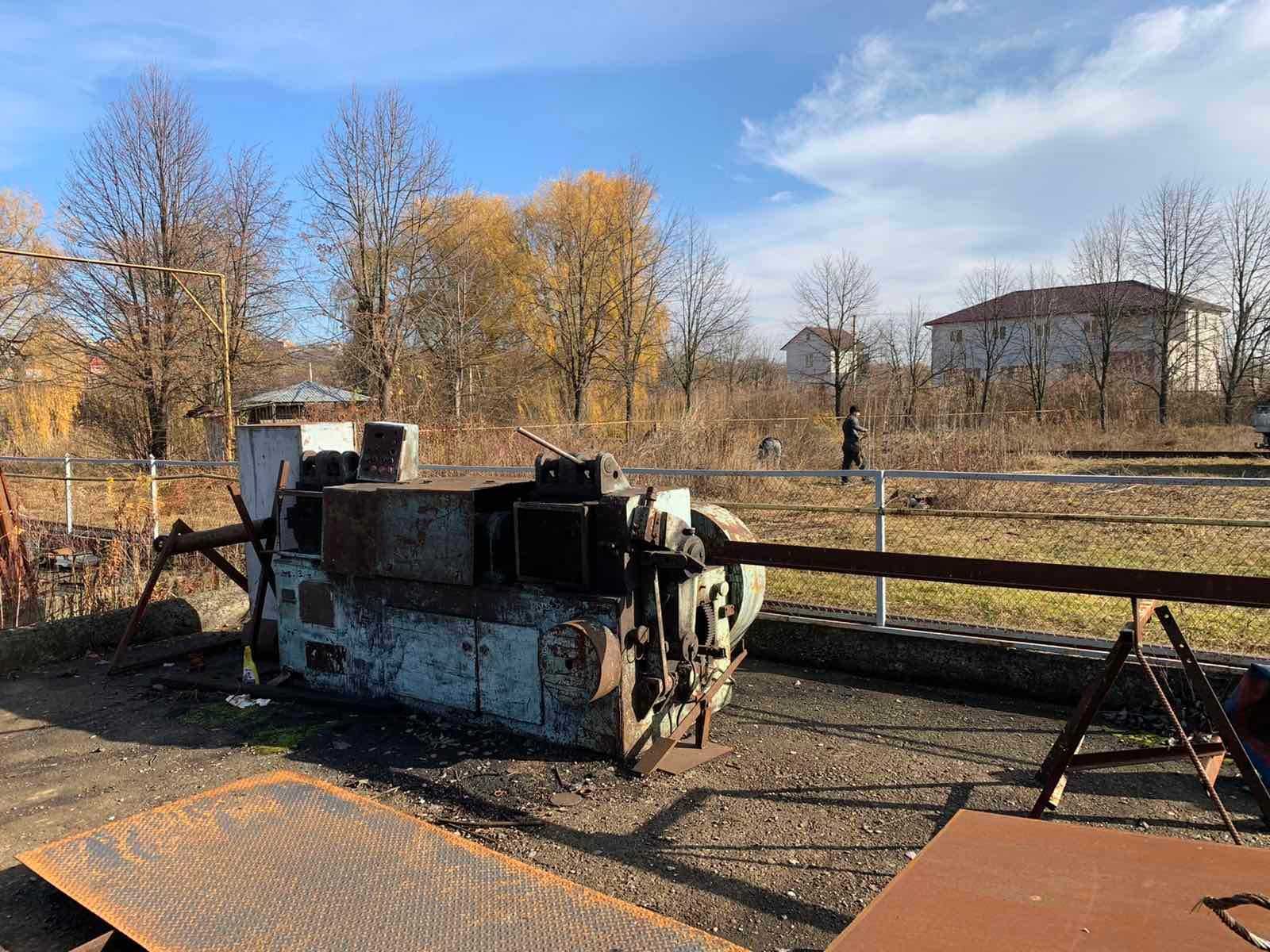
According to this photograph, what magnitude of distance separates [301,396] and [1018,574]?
26824 mm

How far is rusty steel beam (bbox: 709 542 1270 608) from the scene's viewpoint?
10.6 feet

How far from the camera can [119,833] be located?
128 inches

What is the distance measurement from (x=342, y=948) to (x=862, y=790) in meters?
2.44

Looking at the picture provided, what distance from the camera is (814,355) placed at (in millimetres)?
62312


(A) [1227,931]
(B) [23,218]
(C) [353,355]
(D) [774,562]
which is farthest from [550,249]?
(A) [1227,931]

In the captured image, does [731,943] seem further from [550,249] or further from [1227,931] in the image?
[550,249]

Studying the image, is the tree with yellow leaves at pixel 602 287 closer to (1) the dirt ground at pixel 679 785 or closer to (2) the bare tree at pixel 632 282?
(2) the bare tree at pixel 632 282

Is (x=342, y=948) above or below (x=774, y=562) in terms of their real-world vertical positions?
below

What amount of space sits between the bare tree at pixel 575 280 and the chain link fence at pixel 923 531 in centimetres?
1642

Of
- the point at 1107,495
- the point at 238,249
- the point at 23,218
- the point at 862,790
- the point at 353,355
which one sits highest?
the point at 23,218

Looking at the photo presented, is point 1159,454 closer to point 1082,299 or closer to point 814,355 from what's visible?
point 1082,299

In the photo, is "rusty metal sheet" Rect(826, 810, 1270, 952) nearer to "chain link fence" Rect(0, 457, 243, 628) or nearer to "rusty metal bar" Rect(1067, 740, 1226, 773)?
"rusty metal bar" Rect(1067, 740, 1226, 773)

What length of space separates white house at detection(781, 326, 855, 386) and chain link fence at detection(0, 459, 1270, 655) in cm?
2018

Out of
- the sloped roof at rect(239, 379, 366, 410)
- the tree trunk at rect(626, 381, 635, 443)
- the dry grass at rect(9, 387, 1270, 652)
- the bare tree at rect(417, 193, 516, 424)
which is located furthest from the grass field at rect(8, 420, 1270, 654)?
the bare tree at rect(417, 193, 516, 424)
